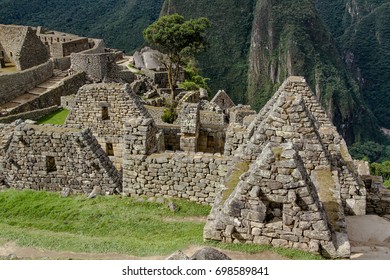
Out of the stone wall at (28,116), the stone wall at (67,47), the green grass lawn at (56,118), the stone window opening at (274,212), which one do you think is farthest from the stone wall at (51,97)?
the stone window opening at (274,212)

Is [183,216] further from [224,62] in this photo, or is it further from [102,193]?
[224,62]

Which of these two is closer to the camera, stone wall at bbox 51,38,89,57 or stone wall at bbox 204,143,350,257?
stone wall at bbox 204,143,350,257

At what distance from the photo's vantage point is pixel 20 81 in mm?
32438

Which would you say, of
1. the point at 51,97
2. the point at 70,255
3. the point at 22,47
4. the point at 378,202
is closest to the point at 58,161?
the point at 70,255

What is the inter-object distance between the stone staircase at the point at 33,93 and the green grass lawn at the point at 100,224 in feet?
58.1

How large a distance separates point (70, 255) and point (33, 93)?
27.3 m

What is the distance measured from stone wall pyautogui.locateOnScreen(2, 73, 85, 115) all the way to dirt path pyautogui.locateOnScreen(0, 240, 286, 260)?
782 inches

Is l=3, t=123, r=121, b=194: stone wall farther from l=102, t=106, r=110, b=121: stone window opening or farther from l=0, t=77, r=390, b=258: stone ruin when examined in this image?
l=102, t=106, r=110, b=121: stone window opening

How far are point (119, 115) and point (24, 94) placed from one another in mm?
23023

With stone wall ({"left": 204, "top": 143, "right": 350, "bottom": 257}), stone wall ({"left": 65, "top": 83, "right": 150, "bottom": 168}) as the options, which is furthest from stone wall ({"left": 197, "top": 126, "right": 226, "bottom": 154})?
stone wall ({"left": 204, "top": 143, "right": 350, "bottom": 257})

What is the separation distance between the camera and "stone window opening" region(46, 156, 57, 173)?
9688mm

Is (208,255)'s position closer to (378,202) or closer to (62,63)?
(378,202)

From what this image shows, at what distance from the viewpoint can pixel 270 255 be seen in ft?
18.8
